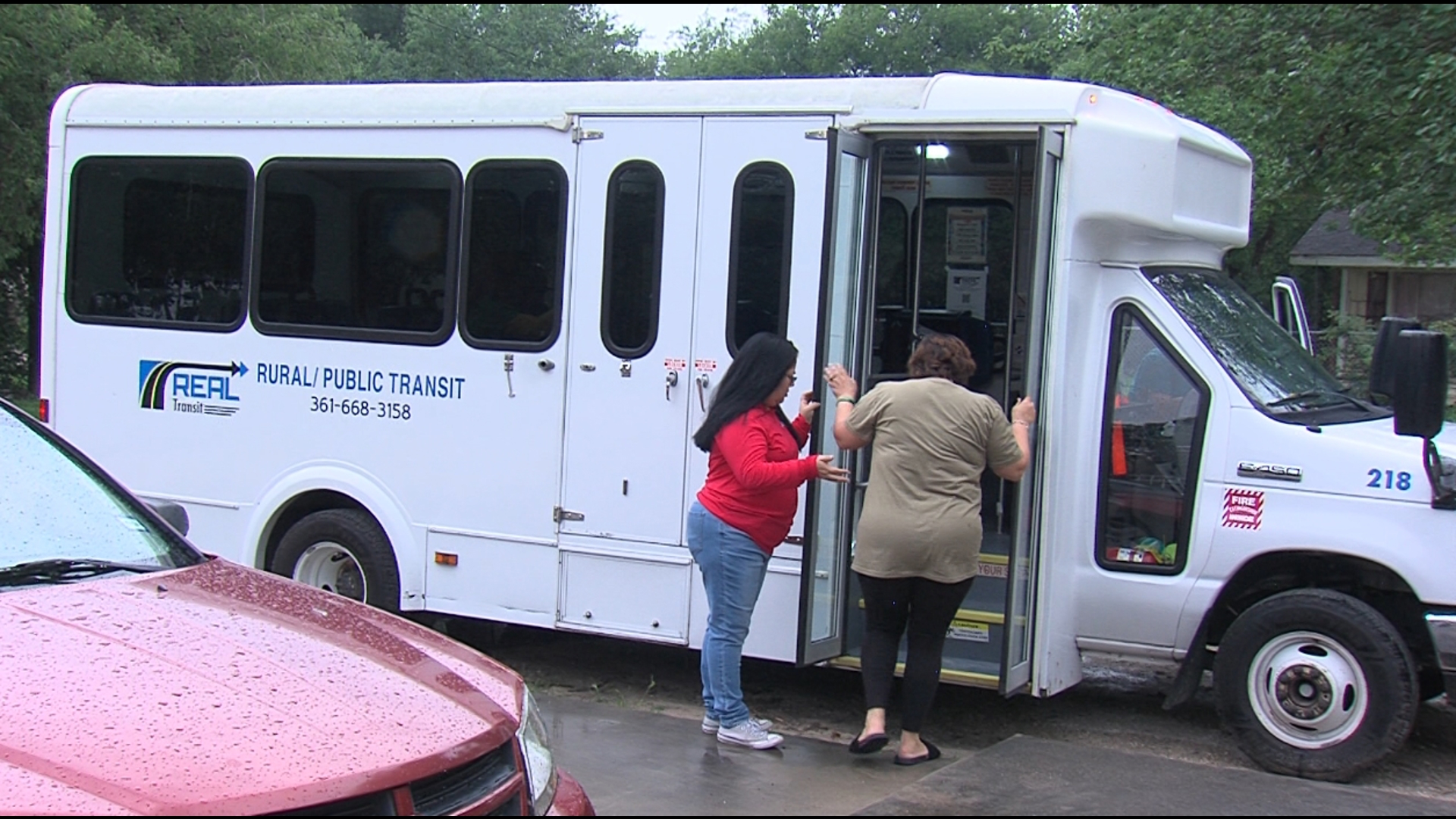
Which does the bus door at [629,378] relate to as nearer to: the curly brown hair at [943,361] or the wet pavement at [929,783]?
the wet pavement at [929,783]

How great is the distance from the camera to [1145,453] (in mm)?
6367

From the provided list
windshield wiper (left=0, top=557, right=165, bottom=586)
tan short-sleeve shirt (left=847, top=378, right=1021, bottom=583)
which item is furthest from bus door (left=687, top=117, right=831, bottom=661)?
windshield wiper (left=0, top=557, right=165, bottom=586)

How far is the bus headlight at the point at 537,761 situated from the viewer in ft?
12.5

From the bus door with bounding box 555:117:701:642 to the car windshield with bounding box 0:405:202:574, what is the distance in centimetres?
271

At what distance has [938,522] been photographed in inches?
230

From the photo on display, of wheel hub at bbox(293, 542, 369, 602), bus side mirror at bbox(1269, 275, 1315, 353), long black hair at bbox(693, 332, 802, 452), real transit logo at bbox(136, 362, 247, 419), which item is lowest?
wheel hub at bbox(293, 542, 369, 602)

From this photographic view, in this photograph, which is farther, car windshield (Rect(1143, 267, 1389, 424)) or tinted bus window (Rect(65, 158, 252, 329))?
tinted bus window (Rect(65, 158, 252, 329))

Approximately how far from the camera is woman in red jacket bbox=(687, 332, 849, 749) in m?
5.98

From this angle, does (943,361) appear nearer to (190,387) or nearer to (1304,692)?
(1304,692)

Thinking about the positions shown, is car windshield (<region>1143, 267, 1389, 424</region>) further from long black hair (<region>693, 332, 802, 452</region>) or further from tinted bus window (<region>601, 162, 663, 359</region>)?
tinted bus window (<region>601, 162, 663, 359</region>)

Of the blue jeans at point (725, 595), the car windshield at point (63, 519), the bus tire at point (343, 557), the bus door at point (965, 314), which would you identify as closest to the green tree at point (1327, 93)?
the bus door at point (965, 314)

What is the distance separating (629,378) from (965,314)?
6.82ft

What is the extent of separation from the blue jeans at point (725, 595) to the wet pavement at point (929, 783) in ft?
0.81

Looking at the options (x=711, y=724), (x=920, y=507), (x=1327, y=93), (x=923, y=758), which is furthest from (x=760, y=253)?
(x=1327, y=93)
